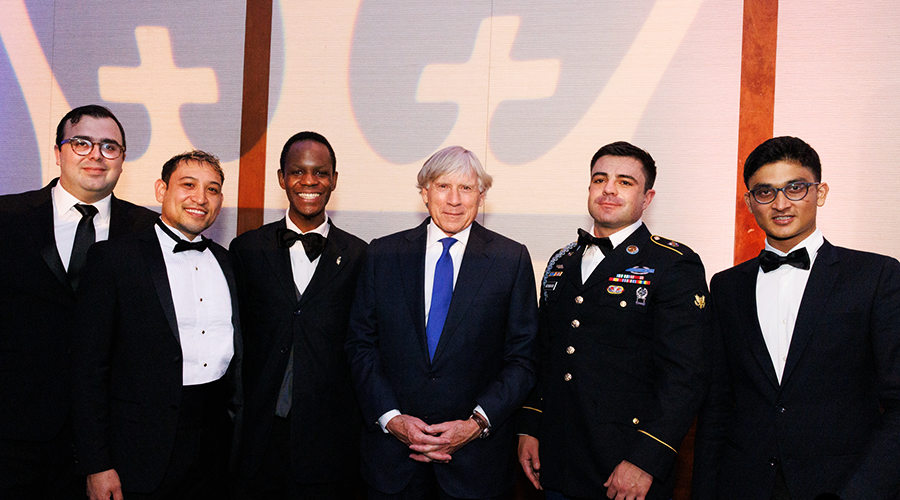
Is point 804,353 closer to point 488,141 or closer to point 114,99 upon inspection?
point 488,141

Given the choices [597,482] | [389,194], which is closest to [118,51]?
[389,194]

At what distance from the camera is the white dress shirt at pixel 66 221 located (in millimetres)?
2705

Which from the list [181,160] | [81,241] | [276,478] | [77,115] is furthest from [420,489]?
[77,115]

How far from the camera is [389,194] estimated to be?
13.3 feet

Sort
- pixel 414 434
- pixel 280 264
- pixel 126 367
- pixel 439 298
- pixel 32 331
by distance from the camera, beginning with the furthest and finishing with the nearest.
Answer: pixel 280 264, pixel 32 331, pixel 439 298, pixel 126 367, pixel 414 434

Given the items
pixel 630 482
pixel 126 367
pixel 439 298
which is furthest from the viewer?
pixel 439 298

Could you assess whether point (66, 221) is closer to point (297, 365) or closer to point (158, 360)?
point (158, 360)

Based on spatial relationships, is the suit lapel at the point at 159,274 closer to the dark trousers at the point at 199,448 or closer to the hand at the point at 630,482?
the dark trousers at the point at 199,448

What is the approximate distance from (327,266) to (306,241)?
15 centimetres

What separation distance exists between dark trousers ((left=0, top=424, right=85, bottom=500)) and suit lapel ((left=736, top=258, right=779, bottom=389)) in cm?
280

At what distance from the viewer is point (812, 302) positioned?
2.10 meters

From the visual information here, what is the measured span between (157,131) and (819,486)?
4422 mm

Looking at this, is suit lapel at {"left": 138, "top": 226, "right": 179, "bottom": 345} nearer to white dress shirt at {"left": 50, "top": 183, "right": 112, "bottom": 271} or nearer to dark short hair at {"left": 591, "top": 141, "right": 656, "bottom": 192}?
white dress shirt at {"left": 50, "top": 183, "right": 112, "bottom": 271}

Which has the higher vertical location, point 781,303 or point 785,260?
point 785,260
